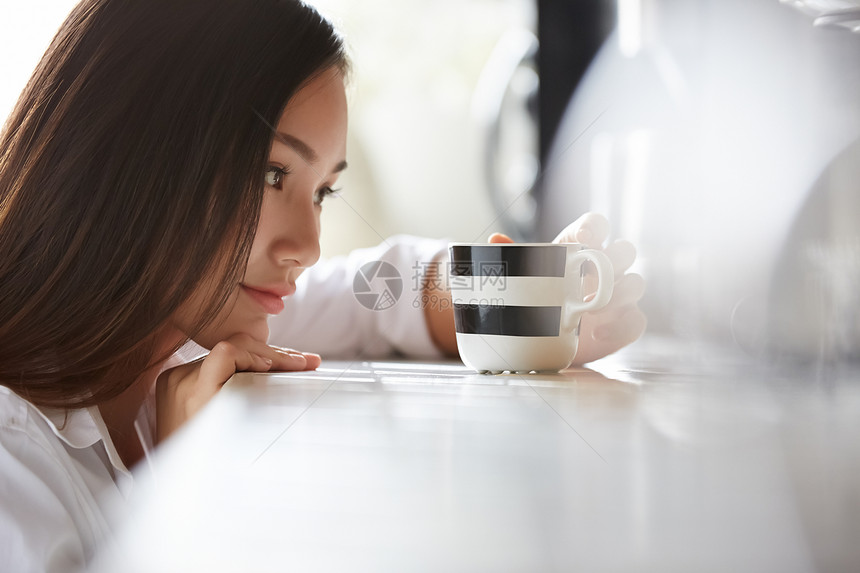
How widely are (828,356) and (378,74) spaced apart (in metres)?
1.36

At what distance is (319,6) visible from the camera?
0.67 m

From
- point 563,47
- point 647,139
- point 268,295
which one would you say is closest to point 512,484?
point 268,295

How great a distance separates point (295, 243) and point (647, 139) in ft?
1.62

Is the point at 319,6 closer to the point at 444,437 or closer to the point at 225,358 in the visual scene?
the point at 225,358

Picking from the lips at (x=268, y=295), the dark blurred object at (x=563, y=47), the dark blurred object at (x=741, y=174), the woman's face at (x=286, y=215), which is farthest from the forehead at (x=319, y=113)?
the dark blurred object at (x=563, y=47)

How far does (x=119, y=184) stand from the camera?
1.60ft

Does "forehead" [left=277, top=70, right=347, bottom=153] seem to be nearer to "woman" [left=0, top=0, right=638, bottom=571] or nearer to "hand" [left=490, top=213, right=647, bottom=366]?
"woman" [left=0, top=0, right=638, bottom=571]

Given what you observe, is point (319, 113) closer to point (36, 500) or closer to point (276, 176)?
point (276, 176)

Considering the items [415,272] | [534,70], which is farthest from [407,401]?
[534,70]

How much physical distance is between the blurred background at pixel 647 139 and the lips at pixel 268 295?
272mm

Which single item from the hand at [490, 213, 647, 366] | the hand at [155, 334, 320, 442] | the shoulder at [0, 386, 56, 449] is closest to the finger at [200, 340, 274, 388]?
the hand at [155, 334, 320, 442]

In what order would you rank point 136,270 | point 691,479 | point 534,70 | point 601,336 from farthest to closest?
point 534,70
point 601,336
point 136,270
point 691,479

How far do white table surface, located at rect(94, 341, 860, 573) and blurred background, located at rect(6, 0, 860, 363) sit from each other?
10 centimetres

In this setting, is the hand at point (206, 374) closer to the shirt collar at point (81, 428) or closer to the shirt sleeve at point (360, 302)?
the shirt collar at point (81, 428)
